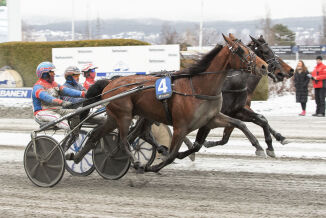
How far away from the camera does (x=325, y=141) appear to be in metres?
9.44

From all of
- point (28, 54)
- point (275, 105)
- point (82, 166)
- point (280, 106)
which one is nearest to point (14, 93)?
point (28, 54)

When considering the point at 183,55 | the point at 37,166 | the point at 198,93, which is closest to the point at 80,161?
the point at 37,166

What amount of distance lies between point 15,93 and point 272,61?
Result: 13.0 metres

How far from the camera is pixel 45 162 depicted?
240 inches

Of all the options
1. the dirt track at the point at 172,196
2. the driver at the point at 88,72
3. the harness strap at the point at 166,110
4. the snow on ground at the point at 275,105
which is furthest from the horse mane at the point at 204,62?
the snow on ground at the point at 275,105

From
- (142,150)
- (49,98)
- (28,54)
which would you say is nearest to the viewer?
(49,98)

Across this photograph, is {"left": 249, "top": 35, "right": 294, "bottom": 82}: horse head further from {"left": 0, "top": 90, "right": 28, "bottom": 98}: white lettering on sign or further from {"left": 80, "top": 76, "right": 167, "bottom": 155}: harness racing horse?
{"left": 0, "top": 90, "right": 28, "bottom": 98}: white lettering on sign

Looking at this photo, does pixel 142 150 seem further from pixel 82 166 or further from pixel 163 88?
pixel 163 88

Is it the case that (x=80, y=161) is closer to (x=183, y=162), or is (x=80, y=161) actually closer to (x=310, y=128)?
(x=183, y=162)

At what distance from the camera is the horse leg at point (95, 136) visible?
6305 millimetres

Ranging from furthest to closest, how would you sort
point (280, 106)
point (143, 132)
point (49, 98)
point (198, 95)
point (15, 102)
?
point (15, 102)
point (280, 106)
point (143, 132)
point (49, 98)
point (198, 95)

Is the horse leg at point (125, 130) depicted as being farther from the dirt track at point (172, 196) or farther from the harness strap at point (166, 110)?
the harness strap at point (166, 110)

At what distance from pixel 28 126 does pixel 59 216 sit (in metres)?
8.03

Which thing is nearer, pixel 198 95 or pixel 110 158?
pixel 198 95
